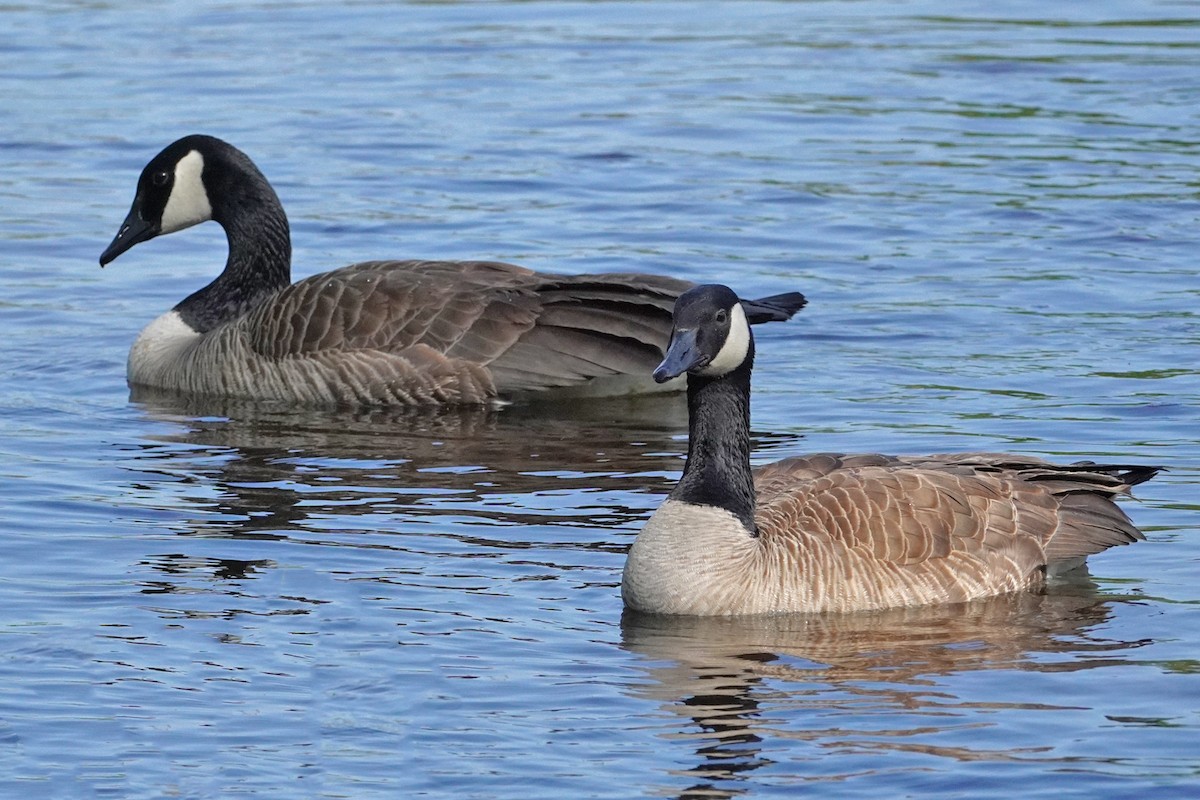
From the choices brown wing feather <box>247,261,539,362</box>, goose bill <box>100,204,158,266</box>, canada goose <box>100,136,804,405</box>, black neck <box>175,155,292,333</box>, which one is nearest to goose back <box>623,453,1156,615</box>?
canada goose <box>100,136,804,405</box>

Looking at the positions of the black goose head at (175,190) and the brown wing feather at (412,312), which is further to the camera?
the black goose head at (175,190)

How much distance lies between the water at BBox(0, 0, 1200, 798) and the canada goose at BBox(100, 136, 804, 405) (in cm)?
27

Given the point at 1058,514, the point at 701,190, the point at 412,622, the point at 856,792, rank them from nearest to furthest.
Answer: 1. the point at 856,792
2. the point at 412,622
3. the point at 1058,514
4. the point at 701,190

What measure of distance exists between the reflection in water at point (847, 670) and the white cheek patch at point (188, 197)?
7.30m

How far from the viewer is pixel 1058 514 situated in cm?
1035

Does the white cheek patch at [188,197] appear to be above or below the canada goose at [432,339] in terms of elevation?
above

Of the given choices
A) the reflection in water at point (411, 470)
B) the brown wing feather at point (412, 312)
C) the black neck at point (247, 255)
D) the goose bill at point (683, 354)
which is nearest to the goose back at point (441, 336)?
the brown wing feather at point (412, 312)

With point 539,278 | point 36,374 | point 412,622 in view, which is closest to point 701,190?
point 539,278

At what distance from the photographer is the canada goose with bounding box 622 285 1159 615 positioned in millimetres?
9789

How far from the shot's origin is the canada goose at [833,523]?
32.1 ft

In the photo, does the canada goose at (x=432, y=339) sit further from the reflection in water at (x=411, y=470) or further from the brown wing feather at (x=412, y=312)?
the reflection in water at (x=411, y=470)

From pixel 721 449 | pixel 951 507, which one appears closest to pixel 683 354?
pixel 721 449

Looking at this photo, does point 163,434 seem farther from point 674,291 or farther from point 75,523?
point 674,291

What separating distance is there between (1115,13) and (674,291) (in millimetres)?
14761
